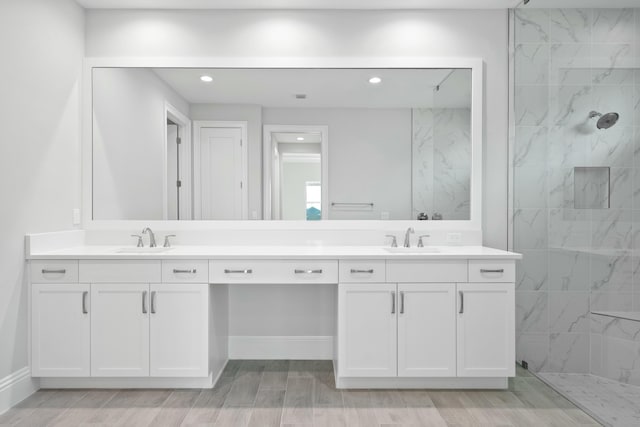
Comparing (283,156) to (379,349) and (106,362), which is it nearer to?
(379,349)

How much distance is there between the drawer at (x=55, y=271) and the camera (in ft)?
8.36

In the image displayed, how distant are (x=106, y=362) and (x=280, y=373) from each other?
3.51 ft

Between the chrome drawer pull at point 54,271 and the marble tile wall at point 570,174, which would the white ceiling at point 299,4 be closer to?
the marble tile wall at point 570,174

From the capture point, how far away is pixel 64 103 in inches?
114

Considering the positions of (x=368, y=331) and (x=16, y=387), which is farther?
(x=368, y=331)

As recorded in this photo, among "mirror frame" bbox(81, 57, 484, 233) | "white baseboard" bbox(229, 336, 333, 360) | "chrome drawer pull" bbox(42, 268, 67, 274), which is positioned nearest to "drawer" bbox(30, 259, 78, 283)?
"chrome drawer pull" bbox(42, 268, 67, 274)

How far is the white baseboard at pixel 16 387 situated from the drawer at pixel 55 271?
0.53 metres

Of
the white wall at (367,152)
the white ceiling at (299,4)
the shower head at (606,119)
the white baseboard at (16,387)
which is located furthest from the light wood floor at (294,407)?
the white ceiling at (299,4)

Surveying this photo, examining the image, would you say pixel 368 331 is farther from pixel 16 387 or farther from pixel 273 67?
pixel 16 387

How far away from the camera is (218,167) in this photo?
10.1 ft

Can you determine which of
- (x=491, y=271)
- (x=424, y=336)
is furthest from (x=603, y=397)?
(x=424, y=336)

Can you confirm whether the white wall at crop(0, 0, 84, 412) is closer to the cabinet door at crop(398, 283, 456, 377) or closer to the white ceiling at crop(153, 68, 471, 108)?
the white ceiling at crop(153, 68, 471, 108)

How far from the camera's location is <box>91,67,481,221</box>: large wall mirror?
3.09 metres

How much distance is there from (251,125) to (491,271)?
187cm
